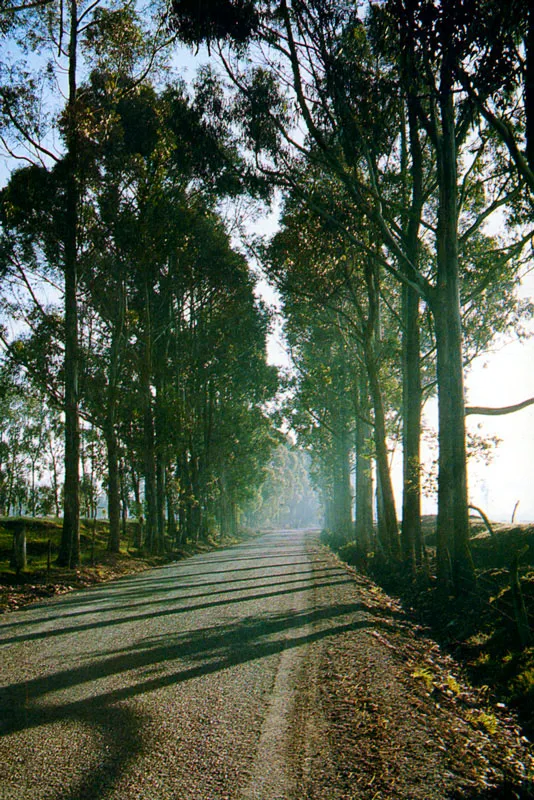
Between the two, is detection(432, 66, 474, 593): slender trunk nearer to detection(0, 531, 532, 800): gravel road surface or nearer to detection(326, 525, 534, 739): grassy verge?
detection(326, 525, 534, 739): grassy verge

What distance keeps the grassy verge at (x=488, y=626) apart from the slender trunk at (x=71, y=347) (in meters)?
8.45

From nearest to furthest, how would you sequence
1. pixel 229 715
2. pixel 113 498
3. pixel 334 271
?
pixel 229 715 < pixel 334 271 < pixel 113 498

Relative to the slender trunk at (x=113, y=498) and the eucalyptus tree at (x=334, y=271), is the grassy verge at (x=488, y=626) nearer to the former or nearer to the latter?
the eucalyptus tree at (x=334, y=271)

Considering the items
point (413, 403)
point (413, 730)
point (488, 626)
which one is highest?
point (413, 403)

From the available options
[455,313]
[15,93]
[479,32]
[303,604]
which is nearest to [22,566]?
[303,604]

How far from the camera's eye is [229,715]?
4.21 metres

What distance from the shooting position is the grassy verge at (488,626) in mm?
5523

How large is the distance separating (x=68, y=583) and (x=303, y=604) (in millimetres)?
5985

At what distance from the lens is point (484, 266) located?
607 inches

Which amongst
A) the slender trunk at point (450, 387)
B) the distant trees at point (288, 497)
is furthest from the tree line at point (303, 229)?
the distant trees at point (288, 497)

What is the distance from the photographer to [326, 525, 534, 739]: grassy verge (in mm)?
5523

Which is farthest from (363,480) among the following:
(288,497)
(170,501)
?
(288,497)

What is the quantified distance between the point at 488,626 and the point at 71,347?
527 inches

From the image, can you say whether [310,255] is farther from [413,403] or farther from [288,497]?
[288,497]
